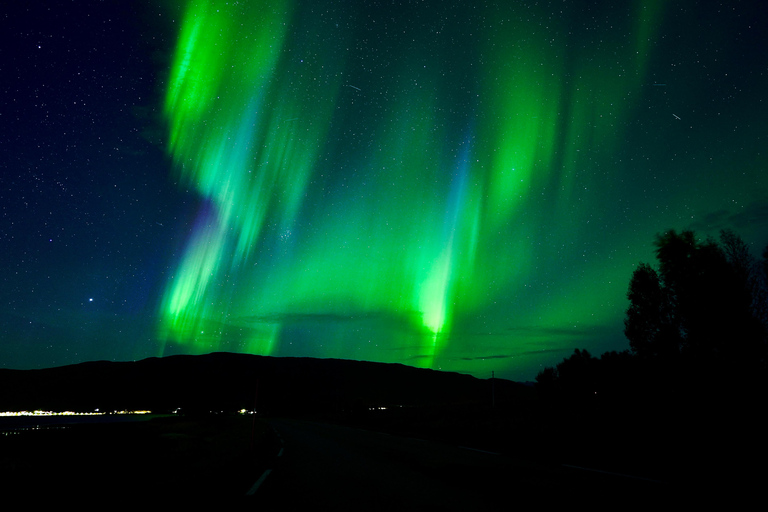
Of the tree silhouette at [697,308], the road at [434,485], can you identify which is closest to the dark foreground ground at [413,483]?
the road at [434,485]

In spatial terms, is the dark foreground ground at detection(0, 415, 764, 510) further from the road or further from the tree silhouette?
the tree silhouette

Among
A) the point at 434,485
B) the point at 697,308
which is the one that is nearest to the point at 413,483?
the point at 434,485

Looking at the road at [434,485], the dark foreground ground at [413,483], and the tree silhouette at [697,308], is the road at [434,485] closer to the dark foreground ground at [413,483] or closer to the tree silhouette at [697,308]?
the dark foreground ground at [413,483]

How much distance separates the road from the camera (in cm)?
673

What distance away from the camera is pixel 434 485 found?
27.5ft

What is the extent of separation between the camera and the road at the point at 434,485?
673cm

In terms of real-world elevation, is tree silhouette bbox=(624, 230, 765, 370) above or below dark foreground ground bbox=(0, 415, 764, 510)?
above

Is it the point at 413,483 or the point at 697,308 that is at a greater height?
the point at 697,308

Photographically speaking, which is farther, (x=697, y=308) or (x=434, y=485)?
(x=697, y=308)

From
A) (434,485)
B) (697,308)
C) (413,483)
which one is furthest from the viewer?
(697,308)

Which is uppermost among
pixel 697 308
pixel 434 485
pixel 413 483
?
pixel 697 308

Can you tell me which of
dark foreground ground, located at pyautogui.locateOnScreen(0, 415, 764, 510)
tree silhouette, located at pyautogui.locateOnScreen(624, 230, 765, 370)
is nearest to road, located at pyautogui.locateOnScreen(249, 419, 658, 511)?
dark foreground ground, located at pyautogui.locateOnScreen(0, 415, 764, 510)

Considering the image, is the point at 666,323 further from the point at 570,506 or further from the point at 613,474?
the point at 570,506

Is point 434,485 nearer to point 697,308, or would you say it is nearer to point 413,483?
point 413,483
